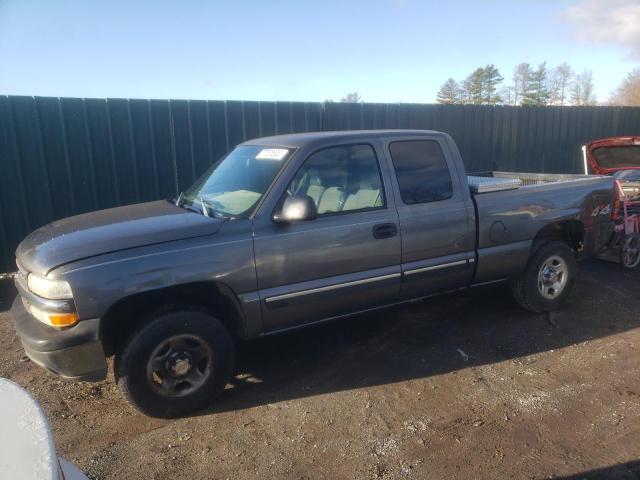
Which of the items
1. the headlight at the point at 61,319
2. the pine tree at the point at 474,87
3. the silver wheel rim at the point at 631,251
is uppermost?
the pine tree at the point at 474,87

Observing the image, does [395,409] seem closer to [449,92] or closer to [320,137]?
[320,137]

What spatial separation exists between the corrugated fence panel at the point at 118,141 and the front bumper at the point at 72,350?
13.5 feet

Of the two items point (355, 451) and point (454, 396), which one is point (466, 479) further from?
point (454, 396)

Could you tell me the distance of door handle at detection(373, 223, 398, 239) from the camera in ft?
12.7

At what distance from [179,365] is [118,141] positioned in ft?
15.2

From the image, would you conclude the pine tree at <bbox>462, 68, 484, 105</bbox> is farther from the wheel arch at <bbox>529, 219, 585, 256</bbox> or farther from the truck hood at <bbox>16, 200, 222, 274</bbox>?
the truck hood at <bbox>16, 200, 222, 274</bbox>

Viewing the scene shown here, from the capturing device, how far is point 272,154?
3943 millimetres

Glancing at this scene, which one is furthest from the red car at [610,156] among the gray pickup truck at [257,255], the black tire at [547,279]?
the gray pickup truck at [257,255]

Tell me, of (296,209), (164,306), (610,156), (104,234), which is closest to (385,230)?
(296,209)

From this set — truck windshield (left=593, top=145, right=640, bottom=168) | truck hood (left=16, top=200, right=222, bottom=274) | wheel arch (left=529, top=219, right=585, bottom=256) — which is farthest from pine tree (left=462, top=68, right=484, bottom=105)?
truck hood (left=16, top=200, right=222, bottom=274)

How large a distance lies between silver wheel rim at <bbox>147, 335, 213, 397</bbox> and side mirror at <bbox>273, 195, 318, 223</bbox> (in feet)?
3.33

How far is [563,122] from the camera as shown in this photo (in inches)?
442

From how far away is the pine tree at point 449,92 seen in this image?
49.1 m

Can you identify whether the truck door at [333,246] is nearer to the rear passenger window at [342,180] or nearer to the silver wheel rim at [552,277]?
the rear passenger window at [342,180]
